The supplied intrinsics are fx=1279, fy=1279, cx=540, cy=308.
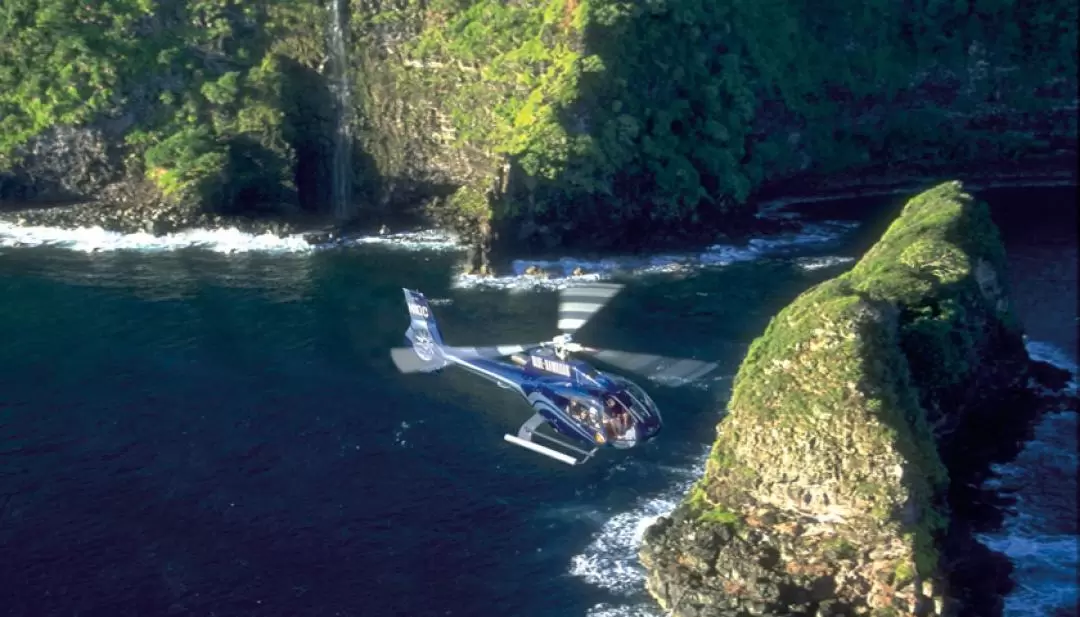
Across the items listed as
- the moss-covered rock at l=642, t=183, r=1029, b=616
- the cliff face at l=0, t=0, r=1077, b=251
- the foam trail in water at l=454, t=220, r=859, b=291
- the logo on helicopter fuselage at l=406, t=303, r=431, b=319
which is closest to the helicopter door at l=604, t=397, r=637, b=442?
the moss-covered rock at l=642, t=183, r=1029, b=616

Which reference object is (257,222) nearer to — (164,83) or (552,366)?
(164,83)

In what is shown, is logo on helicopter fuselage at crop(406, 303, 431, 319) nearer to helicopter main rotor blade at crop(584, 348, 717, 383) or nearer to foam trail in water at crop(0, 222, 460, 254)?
helicopter main rotor blade at crop(584, 348, 717, 383)

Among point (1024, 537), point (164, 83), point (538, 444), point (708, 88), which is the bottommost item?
point (1024, 537)

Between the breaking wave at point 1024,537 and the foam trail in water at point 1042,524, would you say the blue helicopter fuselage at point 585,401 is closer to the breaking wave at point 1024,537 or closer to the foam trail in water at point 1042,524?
the breaking wave at point 1024,537

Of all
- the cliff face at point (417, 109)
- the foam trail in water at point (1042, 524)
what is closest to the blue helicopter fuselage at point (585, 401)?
the foam trail in water at point (1042, 524)

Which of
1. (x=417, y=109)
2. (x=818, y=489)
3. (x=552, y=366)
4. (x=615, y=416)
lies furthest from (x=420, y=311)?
(x=417, y=109)
